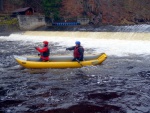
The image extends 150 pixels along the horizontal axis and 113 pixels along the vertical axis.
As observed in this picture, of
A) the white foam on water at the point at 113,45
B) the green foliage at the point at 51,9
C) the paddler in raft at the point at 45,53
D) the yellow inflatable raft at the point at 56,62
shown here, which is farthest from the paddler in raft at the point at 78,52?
the green foliage at the point at 51,9

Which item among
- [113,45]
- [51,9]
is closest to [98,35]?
[113,45]

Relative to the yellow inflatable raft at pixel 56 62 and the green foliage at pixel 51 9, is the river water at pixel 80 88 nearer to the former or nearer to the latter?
the yellow inflatable raft at pixel 56 62

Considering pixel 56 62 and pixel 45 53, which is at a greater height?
pixel 45 53

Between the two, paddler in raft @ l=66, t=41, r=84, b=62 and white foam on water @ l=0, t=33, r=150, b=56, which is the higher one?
paddler in raft @ l=66, t=41, r=84, b=62

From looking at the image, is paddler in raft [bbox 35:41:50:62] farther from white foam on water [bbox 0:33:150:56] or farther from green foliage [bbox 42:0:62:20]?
green foliage [bbox 42:0:62:20]

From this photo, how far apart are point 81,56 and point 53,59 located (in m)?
1.34

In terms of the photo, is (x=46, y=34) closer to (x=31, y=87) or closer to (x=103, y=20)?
(x=103, y=20)

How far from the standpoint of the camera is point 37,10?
40781 mm

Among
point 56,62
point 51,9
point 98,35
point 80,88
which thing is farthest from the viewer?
A: point 51,9

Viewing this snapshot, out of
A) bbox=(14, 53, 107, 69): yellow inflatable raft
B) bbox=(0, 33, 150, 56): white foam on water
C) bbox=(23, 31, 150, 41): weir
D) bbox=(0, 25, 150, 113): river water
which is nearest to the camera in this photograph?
bbox=(0, 25, 150, 113): river water

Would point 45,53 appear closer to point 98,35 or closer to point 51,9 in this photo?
point 98,35

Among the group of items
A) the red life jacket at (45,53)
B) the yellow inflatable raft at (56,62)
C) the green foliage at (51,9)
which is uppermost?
the green foliage at (51,9)

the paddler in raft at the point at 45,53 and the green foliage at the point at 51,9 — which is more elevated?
the green foliage at the point at 51,9

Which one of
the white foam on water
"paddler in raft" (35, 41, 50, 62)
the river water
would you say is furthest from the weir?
"paddler in raft" (35, 41, 50, 62)
